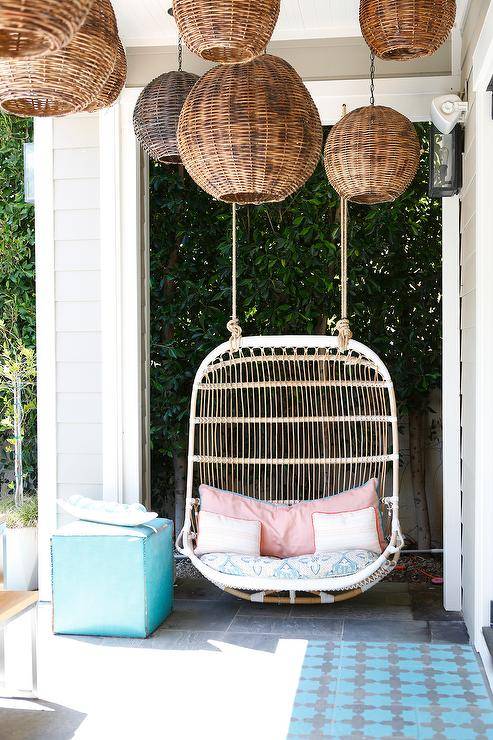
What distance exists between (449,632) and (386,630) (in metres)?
0.29

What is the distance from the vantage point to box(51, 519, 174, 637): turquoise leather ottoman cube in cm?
388

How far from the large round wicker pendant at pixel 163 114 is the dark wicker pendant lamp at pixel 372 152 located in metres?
0.69

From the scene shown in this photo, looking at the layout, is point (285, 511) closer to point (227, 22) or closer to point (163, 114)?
point (163, 114)

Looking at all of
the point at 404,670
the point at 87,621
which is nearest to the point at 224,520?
the point at 87,621

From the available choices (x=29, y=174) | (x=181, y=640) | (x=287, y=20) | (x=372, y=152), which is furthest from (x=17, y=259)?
(x=372, y=152)

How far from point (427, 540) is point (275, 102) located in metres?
3.94

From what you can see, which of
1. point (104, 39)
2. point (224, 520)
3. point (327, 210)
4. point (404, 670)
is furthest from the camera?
point (327, 210)

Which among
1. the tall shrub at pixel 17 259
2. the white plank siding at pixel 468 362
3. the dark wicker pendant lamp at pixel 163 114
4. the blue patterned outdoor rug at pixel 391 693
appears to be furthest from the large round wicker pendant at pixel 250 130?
the tall shrub at pixel 17 259

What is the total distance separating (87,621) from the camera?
3951 mm

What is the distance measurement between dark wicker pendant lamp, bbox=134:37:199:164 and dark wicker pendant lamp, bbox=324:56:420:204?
687 mm

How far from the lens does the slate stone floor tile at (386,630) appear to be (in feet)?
12.9

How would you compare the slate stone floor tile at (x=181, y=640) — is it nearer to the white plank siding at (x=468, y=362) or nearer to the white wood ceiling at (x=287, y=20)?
the white plank siding at (x=468, y=362)

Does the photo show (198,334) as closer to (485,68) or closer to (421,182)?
(421,182)

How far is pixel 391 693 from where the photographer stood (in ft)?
10.6
